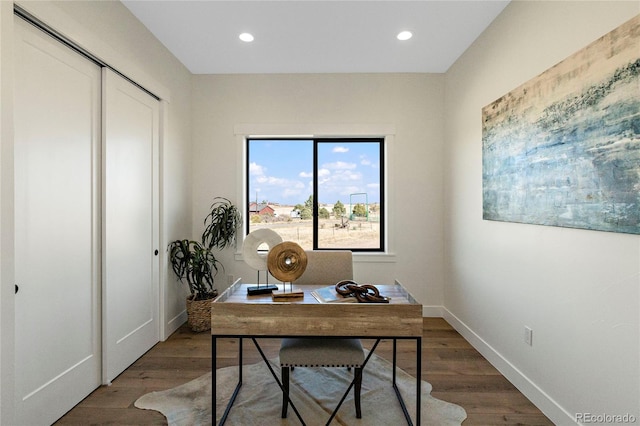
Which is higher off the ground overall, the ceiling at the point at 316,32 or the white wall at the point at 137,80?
the ceiling at the point at 316,32

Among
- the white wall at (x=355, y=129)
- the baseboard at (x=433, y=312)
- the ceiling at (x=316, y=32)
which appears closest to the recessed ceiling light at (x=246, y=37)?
the ceiling at (x=316, y=32)

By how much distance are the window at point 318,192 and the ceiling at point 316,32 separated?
3.00 ft

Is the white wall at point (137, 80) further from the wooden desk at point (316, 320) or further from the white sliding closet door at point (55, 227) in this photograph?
the wooden desk at point (316, 320)

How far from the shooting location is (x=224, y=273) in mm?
3705

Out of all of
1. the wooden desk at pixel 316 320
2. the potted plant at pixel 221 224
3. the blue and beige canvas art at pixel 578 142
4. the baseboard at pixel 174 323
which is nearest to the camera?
the blue and beige canvas art at pixel 578 142

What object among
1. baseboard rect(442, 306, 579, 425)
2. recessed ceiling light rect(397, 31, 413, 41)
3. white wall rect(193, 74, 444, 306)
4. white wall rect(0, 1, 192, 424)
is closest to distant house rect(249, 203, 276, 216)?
white wall rect(193, 74, 444, 306)

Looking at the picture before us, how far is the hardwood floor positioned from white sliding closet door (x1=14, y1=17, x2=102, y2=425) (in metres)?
0.21

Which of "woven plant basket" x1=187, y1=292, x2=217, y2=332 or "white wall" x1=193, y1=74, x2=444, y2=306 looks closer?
"woven plant basket" x1=187, y1=292, x2=217, y2=332

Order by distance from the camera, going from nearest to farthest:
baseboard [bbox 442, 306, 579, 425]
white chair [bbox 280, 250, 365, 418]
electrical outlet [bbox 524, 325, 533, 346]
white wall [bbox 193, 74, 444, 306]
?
white chair [bbox 280, 250, 365, 418] → baseboard [bbox 442, 306, 579, 425] → electrical outlet [bbox 524, 325, 533, 346] → white wall [bbox 193, 74, 444, 306]

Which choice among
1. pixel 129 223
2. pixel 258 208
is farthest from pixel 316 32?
pixel 129 223

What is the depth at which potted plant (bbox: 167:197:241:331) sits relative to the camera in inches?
125

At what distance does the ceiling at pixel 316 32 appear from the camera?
2.44m

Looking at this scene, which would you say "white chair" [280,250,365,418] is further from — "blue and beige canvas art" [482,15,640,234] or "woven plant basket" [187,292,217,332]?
"woven plant basket" [187,292,217,332]

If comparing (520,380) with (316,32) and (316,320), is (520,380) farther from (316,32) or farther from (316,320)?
(316,32)
